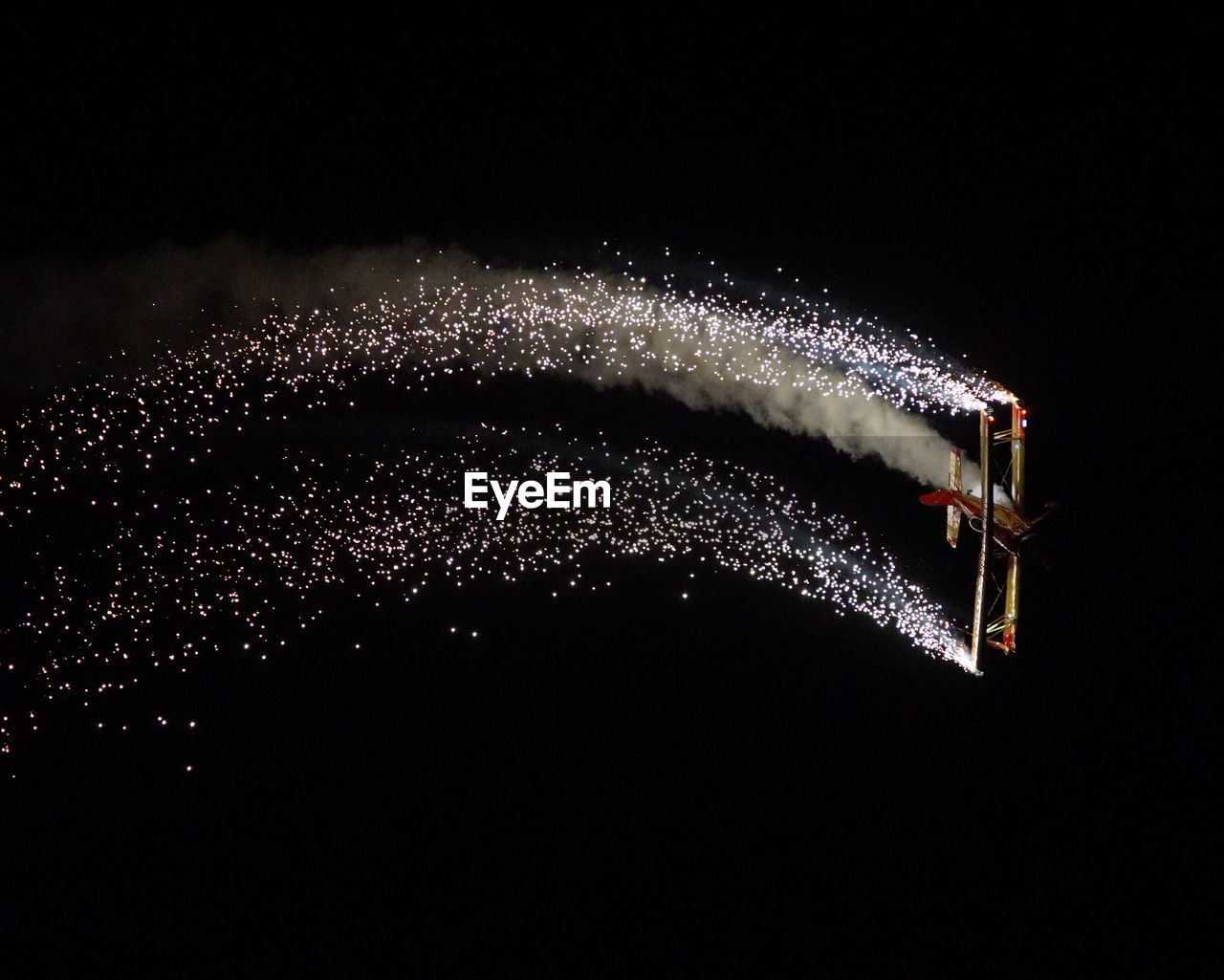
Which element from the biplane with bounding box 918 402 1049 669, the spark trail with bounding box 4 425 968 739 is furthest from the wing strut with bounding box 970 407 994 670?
the spark trail with bounding box 4 425 968 739

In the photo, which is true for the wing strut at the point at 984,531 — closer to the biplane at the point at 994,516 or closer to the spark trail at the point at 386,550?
the biplane at the point at 994,516

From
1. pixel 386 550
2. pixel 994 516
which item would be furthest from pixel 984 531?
pixel 386 550

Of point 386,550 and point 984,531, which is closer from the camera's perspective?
point 984,531

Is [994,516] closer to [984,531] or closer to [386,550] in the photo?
[984,531]

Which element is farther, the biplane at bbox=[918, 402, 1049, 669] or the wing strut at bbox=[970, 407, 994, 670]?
the biplane at bbox=[918, 402, 1049, 669]

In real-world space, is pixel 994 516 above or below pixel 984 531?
above

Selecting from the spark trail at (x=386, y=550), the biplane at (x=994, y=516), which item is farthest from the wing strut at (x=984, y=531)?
the spark trail at (x=386, y=550)

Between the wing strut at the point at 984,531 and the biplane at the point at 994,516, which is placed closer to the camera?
the wing strut at the point at 984,531

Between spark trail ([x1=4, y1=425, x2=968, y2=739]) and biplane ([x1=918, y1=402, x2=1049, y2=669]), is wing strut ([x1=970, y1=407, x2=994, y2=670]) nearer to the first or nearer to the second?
biplane ([x1=918, y1=402, x2=1049, y2=669])

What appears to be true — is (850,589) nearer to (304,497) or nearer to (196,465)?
(304,497)
